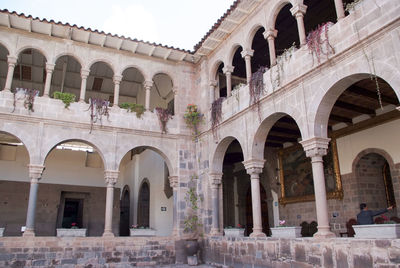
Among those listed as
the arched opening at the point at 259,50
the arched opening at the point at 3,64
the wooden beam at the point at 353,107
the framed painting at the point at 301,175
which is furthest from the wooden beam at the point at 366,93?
the arched opening at the point at 3,64

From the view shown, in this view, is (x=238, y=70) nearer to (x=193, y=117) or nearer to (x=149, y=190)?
(x=193, y=117)

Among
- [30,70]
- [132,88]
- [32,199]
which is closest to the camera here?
[32,199]

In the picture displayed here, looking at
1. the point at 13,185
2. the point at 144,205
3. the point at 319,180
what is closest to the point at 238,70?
the point at 319,180

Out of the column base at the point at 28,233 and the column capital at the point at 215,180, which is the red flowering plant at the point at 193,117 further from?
the column base at the point at 28,233

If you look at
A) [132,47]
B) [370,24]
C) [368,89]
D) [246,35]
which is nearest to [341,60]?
[370,24]

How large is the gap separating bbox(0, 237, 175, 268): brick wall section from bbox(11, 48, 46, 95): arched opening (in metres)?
7.77

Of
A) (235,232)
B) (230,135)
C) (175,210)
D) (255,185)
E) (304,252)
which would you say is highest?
(230,135)

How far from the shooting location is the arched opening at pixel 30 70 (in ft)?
47.5

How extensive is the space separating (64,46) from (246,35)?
6.07 meters

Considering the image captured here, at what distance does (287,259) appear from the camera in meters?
8.00

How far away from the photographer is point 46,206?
598 inches

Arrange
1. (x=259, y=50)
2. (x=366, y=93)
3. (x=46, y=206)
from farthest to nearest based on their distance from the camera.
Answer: (x=46, y=206), (x=259, y=50), (x=366, y=93)

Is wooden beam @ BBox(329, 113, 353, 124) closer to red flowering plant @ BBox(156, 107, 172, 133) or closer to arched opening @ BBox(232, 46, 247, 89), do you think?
arched opening @ BBox(232, 46, 247, 89)

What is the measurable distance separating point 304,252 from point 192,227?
5118 millimetres
